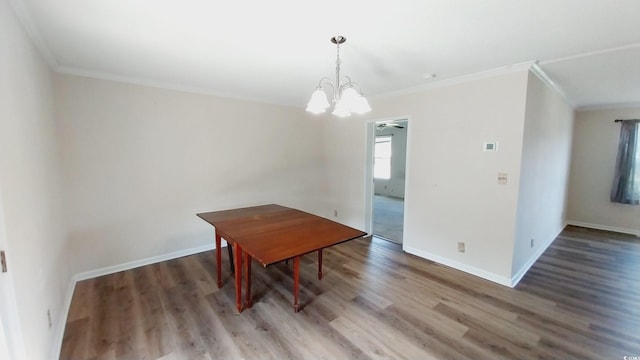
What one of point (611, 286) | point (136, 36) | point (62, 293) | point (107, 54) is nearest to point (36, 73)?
point (107, 54)

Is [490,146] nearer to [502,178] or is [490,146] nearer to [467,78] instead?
[502,178]

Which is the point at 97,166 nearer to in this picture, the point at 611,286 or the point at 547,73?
the point at 547,73

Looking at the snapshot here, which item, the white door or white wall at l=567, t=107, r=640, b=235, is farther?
white wall at l=567, t=107, r=640, b=235

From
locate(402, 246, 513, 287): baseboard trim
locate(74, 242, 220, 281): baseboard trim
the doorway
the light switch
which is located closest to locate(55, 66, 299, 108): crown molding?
locate(74, 242, 220, 281): baseboard trim

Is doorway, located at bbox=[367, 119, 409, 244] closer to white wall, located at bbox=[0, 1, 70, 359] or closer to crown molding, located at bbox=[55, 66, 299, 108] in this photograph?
crown molding, located at bbox=[55, 66, 299, 108]

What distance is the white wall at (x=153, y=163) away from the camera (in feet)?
9.39

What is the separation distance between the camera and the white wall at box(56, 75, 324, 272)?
2.86m

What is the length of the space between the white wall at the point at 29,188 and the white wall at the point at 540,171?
396cm

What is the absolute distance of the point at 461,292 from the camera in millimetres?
2740

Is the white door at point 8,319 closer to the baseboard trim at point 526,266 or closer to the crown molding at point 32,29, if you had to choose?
the crown molding at point 32,29

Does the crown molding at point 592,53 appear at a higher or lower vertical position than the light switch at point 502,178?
higher

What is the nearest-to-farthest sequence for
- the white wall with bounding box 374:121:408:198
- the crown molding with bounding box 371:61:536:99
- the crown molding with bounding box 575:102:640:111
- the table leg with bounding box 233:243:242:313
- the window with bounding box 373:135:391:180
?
the table leg with bounding box 233:243:242:313
the crown molding with bounding box 371:61:536:99
the crown molding with bounding box 575:102:640:111
the white wall with bounding box 374:121:408:198
the window with bounding box 373:135:391:180

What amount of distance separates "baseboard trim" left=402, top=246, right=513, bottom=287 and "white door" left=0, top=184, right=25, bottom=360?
3711mm

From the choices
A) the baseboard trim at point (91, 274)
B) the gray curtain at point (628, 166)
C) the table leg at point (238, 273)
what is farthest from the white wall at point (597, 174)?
the baseboard trim at point (91, 274)
